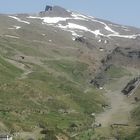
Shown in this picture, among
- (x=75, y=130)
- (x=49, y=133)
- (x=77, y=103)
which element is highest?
(x=49, y=133)

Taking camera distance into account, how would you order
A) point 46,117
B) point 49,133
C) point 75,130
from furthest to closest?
1. point 46,117
2. point 75,130
3. point 49,133

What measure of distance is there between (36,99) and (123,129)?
52.8 m

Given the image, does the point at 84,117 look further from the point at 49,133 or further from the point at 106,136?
the point at 49,133

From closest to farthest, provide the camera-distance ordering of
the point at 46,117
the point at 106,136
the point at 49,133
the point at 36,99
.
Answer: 1. the point at 49,133
2. the point at 106,136
3. the point at 46,117
4. the point at 36,99

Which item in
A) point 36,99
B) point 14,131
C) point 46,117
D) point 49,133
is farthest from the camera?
point 36,99

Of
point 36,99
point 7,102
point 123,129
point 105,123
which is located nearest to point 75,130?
point 123,129

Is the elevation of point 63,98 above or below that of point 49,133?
below

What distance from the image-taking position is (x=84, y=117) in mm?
174125

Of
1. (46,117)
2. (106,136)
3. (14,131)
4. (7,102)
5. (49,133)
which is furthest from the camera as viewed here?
(7,102)

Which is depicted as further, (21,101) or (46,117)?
(21,101)

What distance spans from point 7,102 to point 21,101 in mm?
8129

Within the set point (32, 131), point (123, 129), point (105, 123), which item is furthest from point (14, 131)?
point (105, 123)

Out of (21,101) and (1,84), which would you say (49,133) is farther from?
(1,84)

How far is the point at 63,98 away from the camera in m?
198
